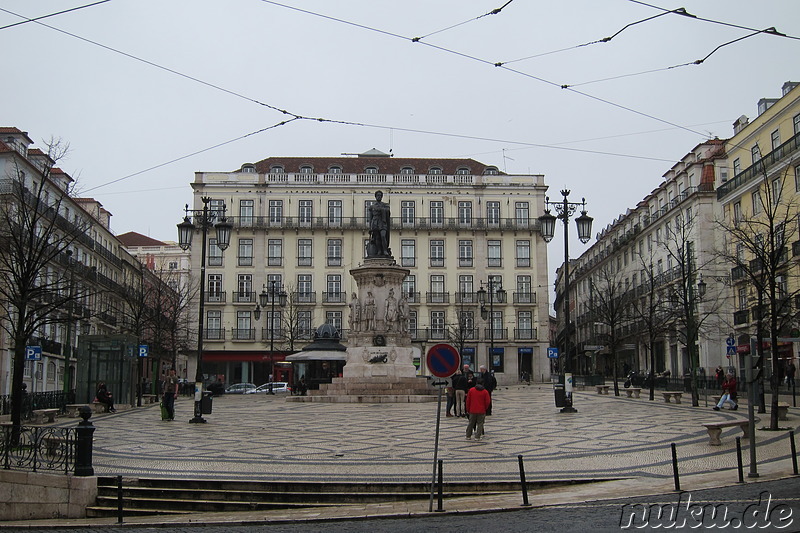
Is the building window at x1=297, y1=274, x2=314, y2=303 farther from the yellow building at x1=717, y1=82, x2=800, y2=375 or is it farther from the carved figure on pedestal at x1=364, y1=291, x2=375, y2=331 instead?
the carved figure on pedestal at x1=364, y1=291, x2=375, y2=331

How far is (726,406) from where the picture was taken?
27812mm

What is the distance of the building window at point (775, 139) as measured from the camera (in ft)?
134

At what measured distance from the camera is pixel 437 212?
68812 millimetres

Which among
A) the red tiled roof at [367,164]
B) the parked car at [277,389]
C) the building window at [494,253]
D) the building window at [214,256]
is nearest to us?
the parked car at [277,389]

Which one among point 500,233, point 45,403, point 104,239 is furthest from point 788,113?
point 104,239

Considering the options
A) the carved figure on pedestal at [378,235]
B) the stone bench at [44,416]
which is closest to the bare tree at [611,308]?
the carved figure on pedestal at [378,235]

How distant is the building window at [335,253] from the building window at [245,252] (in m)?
6.70

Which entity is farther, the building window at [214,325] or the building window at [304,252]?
the building window at [304,252]

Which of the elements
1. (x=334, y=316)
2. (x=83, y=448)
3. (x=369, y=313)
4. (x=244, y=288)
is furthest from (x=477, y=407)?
(x=244, y=288)

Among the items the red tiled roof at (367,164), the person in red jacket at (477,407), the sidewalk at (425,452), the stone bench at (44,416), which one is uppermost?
the red tiled roof at (367,164)

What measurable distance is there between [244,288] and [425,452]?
5314 centimetres

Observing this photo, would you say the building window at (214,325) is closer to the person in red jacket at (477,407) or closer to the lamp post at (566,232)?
the lamp post at (566,232)

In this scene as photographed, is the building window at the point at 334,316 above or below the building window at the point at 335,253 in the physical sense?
below

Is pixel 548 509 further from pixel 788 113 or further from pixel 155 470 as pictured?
pixel 788 113
